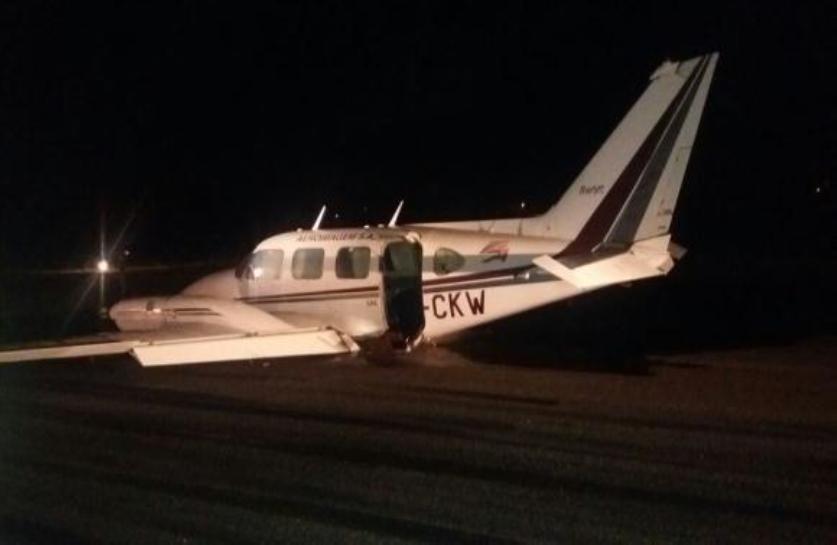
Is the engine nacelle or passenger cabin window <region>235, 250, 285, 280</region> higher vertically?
passenger cabin window <region>235, 250, 285, 280</region>

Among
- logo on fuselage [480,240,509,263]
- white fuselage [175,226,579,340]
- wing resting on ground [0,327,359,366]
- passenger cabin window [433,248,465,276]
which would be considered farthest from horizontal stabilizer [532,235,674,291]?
wing resting on ground [0,327,359,366]

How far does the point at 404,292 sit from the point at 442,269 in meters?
0.74

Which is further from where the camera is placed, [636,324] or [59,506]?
[636,324]

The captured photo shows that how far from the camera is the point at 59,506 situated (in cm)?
996

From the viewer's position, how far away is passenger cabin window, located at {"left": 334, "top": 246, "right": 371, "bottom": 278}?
19875 mm

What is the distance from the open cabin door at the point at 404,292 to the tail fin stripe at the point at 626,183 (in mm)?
2505

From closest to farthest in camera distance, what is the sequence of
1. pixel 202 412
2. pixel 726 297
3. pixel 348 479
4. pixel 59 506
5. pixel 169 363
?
pixel 59 506 < pixel 348 479 < pixel 202 412 < pixel 169 363 < pixel 726 297

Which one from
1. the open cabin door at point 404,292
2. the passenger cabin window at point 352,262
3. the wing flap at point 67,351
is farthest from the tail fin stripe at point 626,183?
the wing flap at point 67,351

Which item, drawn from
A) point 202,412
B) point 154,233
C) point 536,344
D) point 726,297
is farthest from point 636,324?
point 154,233

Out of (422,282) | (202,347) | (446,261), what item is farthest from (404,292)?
(202,347)

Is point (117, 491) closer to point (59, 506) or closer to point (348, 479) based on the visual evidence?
point (59, 506)

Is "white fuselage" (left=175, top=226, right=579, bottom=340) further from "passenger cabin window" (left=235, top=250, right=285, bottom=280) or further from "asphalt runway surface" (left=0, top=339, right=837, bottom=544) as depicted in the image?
"asphalt runway surface" (left=0, top=339, right=837, bottom=544)

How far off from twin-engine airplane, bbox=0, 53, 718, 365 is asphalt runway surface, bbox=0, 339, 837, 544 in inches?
28.2

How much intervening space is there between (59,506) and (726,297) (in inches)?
1084
